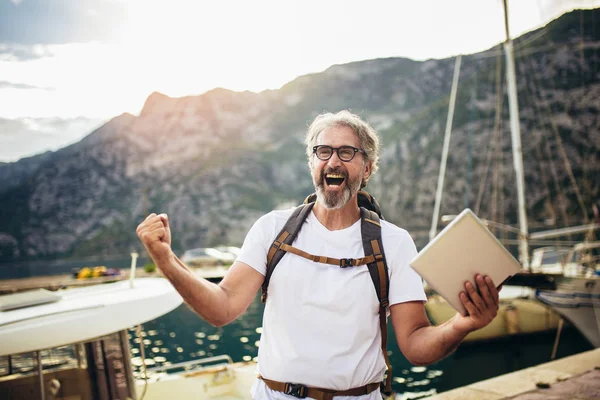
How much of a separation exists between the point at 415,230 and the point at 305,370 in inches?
4912

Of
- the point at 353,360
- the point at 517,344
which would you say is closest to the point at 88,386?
the point at 353,360

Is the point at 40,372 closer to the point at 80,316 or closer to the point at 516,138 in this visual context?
the point at 80,316

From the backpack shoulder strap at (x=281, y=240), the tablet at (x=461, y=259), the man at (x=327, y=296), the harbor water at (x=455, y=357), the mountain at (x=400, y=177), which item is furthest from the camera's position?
the mountain at (x=400, y=177)

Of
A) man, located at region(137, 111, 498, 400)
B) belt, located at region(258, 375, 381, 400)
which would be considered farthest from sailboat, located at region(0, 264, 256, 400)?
belt, located at region(258, 375, 381, 400)

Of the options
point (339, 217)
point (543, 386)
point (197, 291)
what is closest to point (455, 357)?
point (543, 386)

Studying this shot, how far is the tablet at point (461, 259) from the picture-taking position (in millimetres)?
1888

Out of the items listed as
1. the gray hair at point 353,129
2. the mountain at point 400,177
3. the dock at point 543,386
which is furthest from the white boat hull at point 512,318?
the mountain at point 400,177

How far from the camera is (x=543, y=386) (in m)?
6.10

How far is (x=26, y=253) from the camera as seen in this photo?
576 ft

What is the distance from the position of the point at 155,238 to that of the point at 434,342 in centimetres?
146

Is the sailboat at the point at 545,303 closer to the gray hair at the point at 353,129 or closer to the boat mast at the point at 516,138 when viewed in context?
the boat mast at the point at 516,138

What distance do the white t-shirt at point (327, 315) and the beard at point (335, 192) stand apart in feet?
0.62

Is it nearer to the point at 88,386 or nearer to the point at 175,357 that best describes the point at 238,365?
the point at 88,386

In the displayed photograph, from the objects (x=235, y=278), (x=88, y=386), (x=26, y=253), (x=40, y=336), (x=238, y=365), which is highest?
(x=235, y=278)
